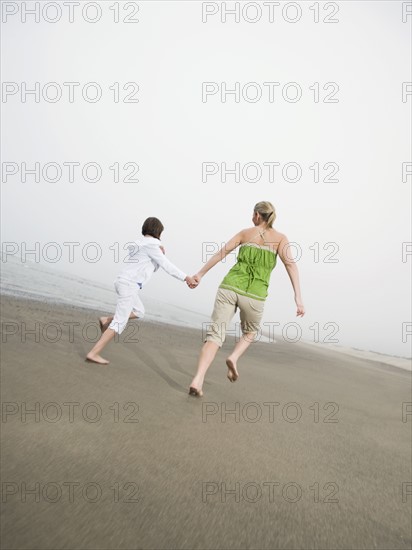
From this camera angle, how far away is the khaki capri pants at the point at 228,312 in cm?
419

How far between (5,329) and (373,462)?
16.1 feet

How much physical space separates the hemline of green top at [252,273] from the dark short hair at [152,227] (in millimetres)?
1202

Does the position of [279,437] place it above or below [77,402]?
below

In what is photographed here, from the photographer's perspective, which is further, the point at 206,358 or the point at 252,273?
the point at 252,273

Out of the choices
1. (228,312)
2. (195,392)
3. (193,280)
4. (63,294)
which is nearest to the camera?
(195,392)

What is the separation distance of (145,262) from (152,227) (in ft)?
1.49

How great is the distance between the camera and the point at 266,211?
169 inches

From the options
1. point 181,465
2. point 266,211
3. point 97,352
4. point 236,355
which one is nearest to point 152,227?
point 266,211

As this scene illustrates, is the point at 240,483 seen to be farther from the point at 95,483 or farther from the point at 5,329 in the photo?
the point at 5,329

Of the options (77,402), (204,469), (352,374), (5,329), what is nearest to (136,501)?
(204,469)

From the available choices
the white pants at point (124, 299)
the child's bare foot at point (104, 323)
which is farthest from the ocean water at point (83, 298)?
the white pants at point (124, 299)

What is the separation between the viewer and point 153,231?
4938 millimetres

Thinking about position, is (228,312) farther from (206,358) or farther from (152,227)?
(152,227)

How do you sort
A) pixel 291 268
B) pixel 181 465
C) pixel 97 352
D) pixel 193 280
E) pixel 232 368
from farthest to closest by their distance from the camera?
pixel 193 280, pixel 97 352, pixel 291 268, pixel 232 368, pixel 181 465
